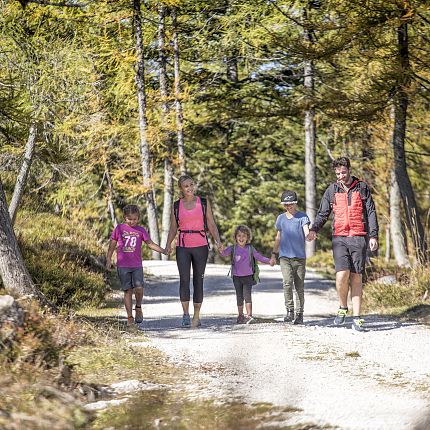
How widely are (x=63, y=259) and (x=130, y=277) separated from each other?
14.4 ft

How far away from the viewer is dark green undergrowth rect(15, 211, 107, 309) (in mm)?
12922

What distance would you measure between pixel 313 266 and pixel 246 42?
7.01 meters

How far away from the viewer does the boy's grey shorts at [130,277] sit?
10.2m

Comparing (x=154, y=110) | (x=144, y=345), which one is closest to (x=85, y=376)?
(x=144, y=345)

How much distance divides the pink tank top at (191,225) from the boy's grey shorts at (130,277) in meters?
0.67

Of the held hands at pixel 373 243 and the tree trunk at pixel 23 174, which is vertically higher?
the tree trunk at pixel 23 174

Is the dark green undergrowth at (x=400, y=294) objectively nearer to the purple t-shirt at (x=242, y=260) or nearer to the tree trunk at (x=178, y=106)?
the purple t-shirt at (x=242, y=260)

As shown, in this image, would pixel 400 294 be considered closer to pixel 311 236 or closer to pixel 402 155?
pixel 402 155

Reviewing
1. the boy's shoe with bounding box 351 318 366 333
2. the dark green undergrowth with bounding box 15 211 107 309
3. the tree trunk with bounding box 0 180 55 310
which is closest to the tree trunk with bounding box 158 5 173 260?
the dark green undergrowth with bounding box 15 211 107 309

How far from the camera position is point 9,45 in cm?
1659

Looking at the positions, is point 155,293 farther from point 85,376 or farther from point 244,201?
point 244,201

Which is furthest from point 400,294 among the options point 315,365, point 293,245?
point 315,365

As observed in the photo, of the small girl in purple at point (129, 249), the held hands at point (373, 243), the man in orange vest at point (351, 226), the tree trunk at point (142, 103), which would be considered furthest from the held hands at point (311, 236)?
the tree trunk at point (142, 103)

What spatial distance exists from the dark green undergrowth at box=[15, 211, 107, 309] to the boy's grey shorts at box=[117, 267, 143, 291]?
2.38 metres
